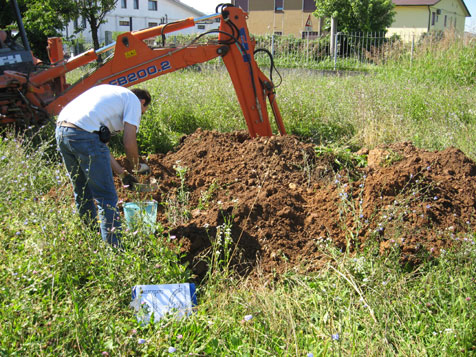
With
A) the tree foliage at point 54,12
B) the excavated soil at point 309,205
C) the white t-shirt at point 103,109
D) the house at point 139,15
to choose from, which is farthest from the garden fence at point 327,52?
the house at point 139,15

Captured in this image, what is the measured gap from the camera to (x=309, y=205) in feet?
15.6

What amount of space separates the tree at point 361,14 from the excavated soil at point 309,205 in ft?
73.6

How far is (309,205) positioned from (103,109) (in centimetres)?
215

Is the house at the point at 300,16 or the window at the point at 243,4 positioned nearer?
the house at the point at 300,16

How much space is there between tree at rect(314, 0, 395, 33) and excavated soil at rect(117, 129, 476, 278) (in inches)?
884

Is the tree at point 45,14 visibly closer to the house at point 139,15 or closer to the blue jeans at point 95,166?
the blue jeans at point 95,166

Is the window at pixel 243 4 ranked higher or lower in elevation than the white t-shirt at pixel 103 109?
higher

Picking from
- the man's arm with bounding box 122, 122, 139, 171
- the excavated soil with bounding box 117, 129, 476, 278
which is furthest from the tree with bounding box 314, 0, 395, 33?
the man's arm with bounding box 122, 122, 139, 171

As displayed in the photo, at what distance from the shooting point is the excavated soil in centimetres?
399

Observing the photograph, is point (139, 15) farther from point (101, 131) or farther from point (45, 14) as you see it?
point (101, 131)

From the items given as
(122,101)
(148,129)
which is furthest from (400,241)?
(148,129)

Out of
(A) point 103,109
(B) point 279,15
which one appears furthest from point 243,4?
(A) point 103,109

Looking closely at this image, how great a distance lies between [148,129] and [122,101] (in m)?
3.37

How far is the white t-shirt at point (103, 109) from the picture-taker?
4.04 meters
